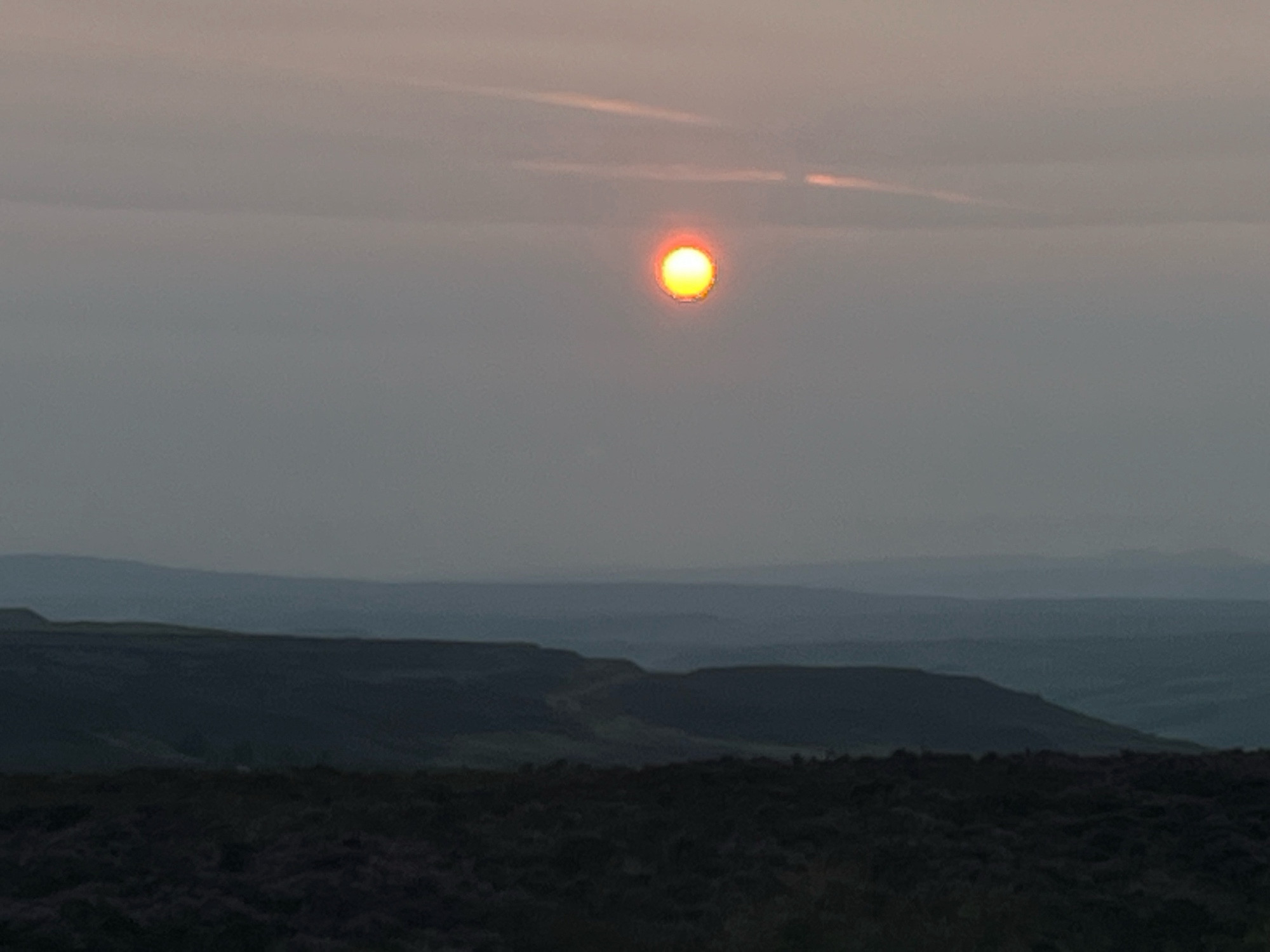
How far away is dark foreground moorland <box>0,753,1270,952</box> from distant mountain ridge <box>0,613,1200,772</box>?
44.7m

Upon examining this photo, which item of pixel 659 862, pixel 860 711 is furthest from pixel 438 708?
pixel 659 862

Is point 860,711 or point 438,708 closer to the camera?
point 438,708

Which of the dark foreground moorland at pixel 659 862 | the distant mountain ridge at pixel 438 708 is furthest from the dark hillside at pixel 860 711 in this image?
the dark foreground moorland at pixel 659 862

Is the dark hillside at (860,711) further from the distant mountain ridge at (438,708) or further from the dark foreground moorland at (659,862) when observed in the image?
the dark foreground moorland at (659,862)

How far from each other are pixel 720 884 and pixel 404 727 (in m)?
75.3

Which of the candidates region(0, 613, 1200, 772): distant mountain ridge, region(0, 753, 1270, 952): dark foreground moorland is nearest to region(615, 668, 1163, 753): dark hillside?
region(0, 613, 1200, 772): distant mountain ridge

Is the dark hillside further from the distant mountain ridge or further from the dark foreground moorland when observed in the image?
the dark foreground moorland

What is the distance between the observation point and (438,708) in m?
110

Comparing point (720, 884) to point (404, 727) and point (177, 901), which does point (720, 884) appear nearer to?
point (177, 901)

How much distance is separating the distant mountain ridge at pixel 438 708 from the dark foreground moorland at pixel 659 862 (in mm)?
44692

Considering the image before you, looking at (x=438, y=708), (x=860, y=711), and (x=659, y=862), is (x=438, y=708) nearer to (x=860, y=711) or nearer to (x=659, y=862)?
(x=860, y=711)

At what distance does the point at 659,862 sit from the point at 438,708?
80521 millimetres

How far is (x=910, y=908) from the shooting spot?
92.5 ft

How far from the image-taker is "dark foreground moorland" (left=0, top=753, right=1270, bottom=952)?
27281mm
